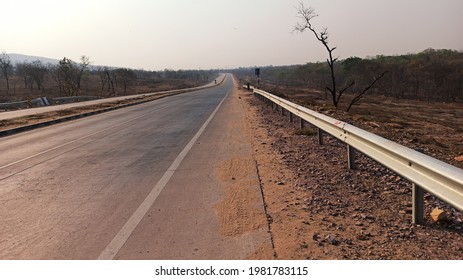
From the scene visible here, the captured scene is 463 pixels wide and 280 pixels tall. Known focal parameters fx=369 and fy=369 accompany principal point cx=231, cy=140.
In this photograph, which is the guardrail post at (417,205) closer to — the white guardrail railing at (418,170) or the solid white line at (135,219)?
the white guardrail railing at (418,170)

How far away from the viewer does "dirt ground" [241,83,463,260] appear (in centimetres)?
361

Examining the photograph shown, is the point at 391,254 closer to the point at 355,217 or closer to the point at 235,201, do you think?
the point at 355,217

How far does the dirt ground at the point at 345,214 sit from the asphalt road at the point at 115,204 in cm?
59

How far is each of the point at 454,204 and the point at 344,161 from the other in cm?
399

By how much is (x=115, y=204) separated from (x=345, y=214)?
124 inches

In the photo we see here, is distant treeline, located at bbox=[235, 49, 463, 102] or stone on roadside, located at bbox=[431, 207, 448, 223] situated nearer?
stone on roadside, located at bbox=[431, 207, 448, 223]

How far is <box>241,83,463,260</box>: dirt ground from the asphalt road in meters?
0.59

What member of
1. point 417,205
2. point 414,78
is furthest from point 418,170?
point 414,78

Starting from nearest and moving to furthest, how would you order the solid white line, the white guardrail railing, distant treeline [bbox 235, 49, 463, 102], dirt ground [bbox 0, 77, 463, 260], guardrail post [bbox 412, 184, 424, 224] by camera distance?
the white guardrail railing
dirt ground [bbox 0, 77, 463, 260]
the solid white line
guardrail post [bbox 412, 184, 424, 224]
distant treeline [bbox 235, 49, 463, 102]

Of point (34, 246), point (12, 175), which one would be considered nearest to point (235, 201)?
point (34, 246)

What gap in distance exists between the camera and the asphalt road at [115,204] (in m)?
3.86

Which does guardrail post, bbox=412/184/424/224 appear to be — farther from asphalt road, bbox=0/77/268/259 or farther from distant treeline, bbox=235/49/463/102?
distant treeline, bbox=235/49/463/102

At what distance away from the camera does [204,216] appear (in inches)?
187

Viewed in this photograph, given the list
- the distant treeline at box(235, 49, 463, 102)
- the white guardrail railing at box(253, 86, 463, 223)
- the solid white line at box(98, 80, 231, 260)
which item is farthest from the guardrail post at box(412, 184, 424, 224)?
the distant treeline at box(235, 49, 463, 102)
